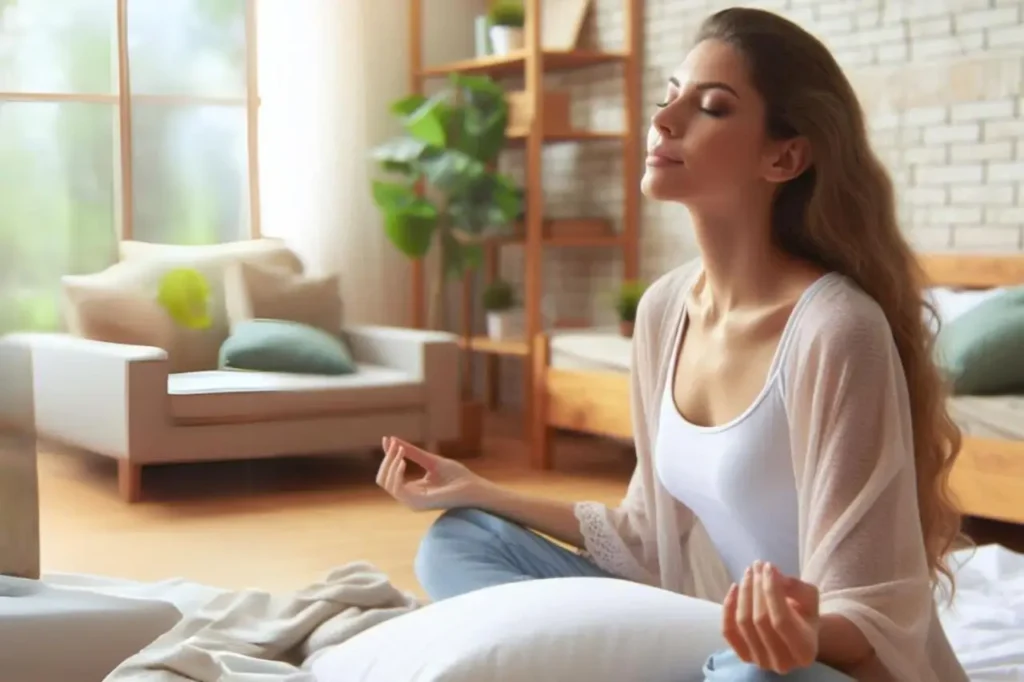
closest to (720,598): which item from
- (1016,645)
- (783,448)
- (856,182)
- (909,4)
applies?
(783,448)

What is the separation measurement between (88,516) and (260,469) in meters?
0.78

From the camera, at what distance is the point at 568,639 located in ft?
4.08

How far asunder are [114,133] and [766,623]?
Answer: 3902 mm

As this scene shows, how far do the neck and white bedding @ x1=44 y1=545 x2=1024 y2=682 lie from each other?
515 mm

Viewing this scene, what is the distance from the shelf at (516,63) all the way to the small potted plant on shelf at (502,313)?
773mm

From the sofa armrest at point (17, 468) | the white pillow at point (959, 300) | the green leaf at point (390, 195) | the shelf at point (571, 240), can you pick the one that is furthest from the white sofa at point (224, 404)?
the white pillow at point (959, 300)

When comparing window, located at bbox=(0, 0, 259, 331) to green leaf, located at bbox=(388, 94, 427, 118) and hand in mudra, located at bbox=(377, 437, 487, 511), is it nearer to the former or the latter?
green leaf, located at bbox=(388, 94, 427, 118)

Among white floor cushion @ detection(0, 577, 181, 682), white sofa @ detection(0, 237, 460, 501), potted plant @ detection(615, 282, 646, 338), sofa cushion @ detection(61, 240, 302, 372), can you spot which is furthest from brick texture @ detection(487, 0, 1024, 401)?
white floor cushion @ detection(0, 577, 181, 682)

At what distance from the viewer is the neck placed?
1.29m

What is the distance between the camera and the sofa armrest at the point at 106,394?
3.63 metres

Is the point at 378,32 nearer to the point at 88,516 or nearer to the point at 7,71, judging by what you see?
the point at 7,71

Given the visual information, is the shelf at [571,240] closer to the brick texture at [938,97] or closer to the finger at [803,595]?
the brick texture at [938,97]

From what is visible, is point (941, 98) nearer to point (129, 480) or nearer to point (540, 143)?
point (540, 143)

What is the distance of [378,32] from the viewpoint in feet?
17.0
